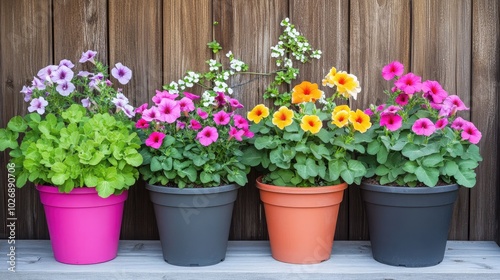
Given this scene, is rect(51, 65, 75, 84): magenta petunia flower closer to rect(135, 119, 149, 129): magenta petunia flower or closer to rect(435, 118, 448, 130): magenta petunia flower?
rect(135, 119, 149, 129): magenta petunia flower

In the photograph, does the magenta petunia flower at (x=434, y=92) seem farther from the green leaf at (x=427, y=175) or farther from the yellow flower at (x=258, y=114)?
the yellow flower at (x=258, y=114)

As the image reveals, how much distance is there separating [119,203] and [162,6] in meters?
0.77

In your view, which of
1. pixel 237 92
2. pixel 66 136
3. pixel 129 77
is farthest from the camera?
pixel 237 92

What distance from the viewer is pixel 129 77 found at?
234 cm

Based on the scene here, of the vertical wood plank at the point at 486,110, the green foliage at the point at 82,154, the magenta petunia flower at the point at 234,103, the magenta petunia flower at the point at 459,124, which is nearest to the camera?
the green foliage at the point at 82,154

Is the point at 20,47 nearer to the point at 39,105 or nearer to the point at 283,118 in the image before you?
the point at 39,105

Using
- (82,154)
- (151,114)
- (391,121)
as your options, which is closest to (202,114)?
(151,114)

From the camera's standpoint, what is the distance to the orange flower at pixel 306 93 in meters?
2.25

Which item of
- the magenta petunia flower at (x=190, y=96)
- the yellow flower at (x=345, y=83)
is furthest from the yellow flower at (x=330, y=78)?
the magenta petunia flower at (x=190, y=96)

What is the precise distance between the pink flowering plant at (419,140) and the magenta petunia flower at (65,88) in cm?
102

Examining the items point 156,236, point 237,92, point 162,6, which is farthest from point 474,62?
point 156,236

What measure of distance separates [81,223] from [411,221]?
1076 millimetres

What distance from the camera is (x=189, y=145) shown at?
216 centimetres

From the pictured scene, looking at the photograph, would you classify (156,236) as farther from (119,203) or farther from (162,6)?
(162,6)
